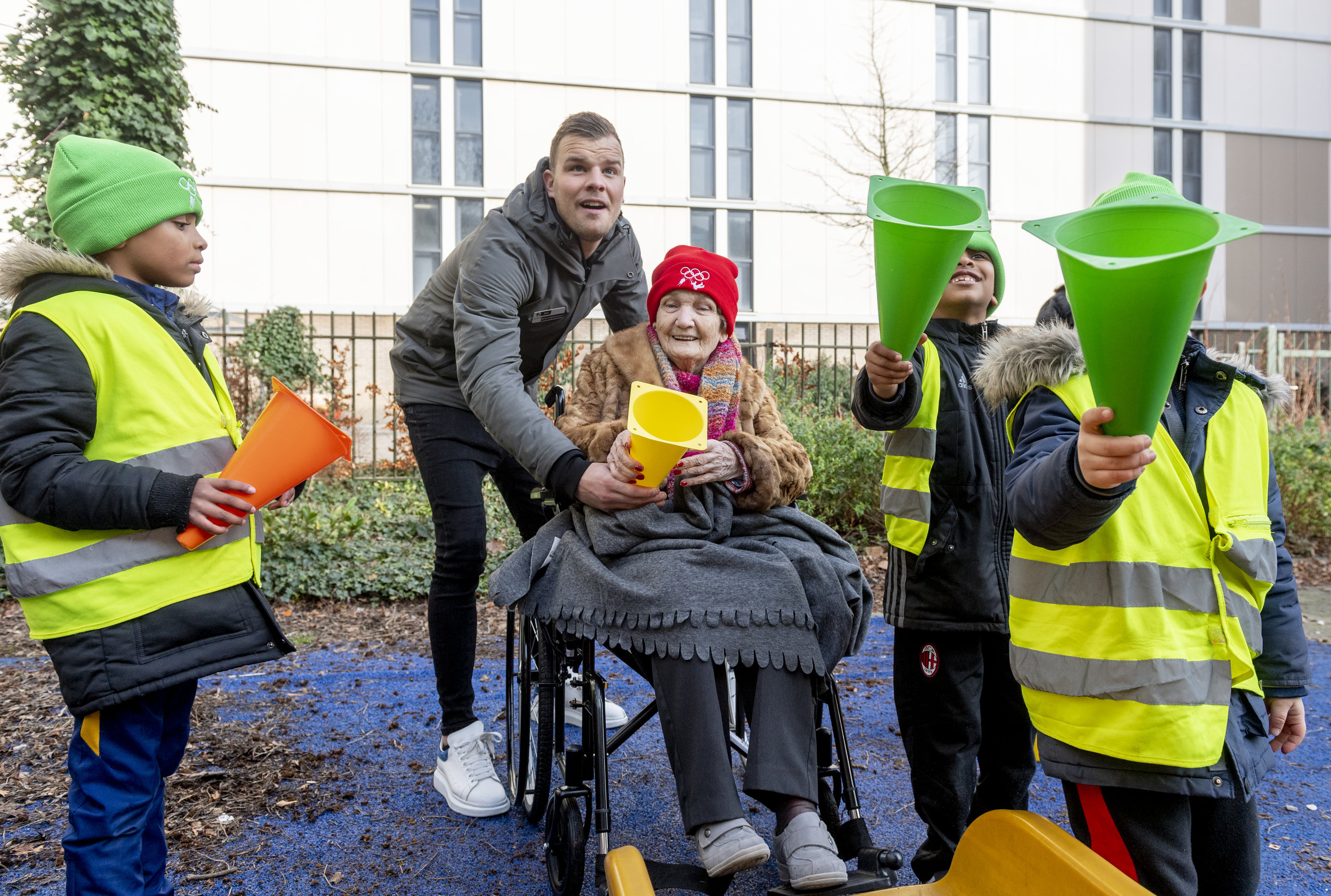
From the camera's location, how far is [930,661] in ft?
8.04

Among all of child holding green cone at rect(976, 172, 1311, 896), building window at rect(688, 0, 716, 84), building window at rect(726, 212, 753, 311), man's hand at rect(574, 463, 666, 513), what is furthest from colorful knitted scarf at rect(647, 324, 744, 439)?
building window at rect(688, 0, 716, 84)

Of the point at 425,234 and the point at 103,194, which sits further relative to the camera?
the point at 425,234

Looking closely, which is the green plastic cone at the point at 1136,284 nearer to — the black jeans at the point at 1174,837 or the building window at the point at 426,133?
the black jeans at the point at 1174,837

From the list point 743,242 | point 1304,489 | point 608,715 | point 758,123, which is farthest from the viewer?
point 743,242

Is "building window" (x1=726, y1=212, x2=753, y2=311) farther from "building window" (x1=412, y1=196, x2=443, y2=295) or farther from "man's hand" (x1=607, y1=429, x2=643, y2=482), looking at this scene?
"man's hand" (x1=607, y1=429, x2=643, y2=482)

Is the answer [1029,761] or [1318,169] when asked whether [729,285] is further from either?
[1318,169]

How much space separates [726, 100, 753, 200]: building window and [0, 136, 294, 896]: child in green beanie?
1831cm

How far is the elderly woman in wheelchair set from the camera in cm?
202

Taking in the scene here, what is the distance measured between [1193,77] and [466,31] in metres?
17.4

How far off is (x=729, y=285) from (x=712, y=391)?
1.11 feet

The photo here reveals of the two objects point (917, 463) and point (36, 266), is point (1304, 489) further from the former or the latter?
point (36, 266)

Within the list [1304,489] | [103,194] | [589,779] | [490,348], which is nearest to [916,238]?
[490,348]

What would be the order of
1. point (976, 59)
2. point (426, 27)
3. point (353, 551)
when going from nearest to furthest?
1. point (353, 551)
2. point (426, 27)
3. point (976, 59)

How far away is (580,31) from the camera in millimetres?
18531
